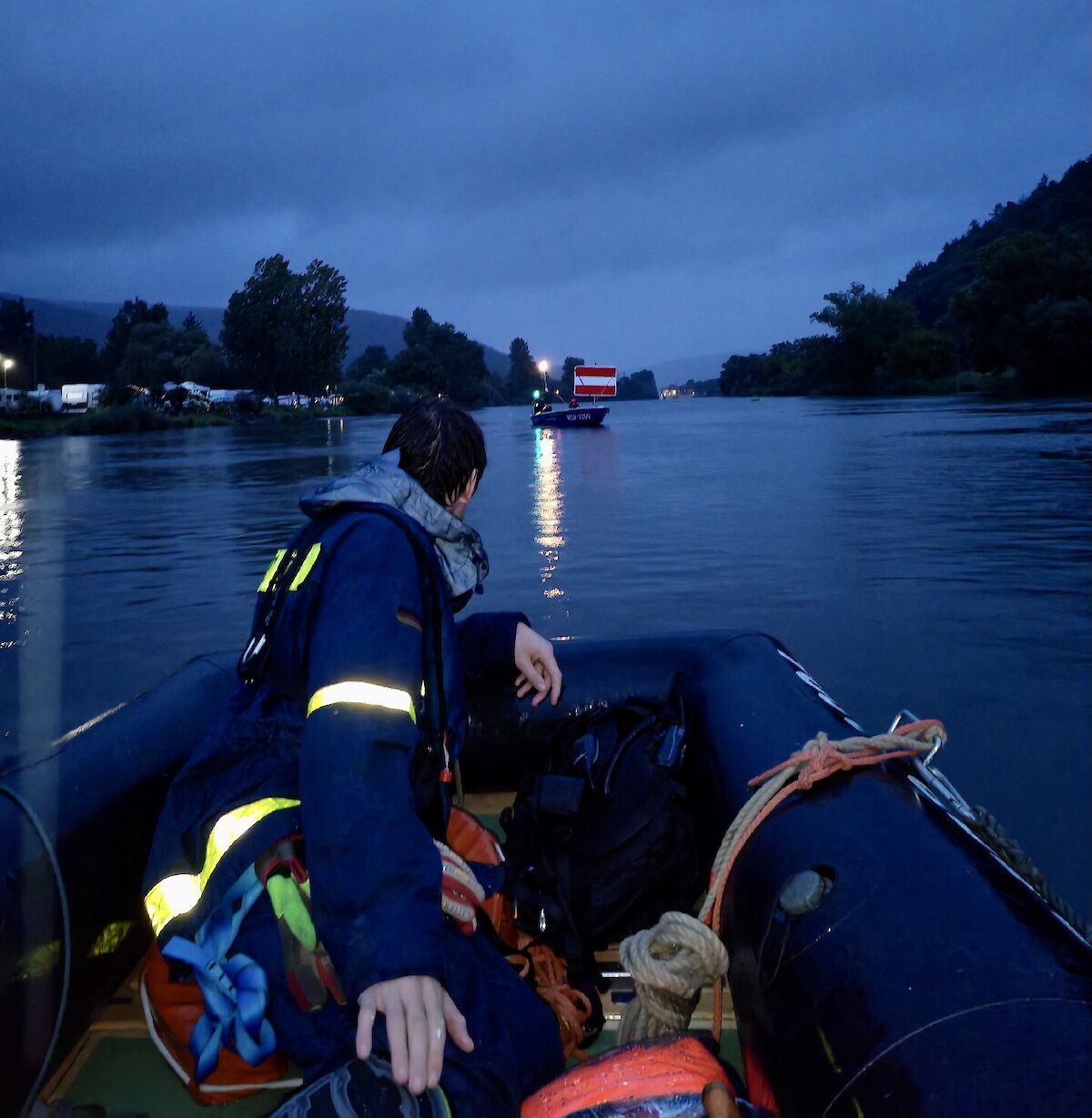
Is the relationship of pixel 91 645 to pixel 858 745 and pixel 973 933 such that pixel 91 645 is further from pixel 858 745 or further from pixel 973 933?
pixel 973 933

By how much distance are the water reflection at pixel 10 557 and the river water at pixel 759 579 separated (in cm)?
4

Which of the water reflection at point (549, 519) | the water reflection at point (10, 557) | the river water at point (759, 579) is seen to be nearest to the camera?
the river water at point (759, 579)

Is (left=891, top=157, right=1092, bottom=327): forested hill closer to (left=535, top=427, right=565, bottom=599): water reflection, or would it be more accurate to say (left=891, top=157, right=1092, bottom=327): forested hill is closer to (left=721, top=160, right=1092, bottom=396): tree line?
(left=721, top=160, right=1092, bottom=396): tree line

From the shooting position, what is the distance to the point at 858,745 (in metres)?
2.01

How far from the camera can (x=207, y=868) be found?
1.68m

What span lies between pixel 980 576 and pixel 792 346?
13692cm

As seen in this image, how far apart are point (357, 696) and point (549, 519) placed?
1188cm

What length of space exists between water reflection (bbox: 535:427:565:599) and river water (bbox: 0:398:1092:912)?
0.20ft

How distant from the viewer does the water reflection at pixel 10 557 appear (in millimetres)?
7809

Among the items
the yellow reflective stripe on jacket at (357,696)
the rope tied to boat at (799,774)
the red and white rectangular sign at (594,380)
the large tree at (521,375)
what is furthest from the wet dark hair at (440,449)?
→ the large tree at (521,375)

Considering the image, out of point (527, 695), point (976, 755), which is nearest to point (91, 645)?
point (527, 695)

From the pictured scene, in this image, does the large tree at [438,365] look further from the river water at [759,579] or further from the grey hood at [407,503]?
the grey hood at [407,503]

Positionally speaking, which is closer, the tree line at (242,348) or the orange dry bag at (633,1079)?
the orange dry bag at (633,1079)

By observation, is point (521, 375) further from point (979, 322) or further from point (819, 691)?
point (819, 691)
